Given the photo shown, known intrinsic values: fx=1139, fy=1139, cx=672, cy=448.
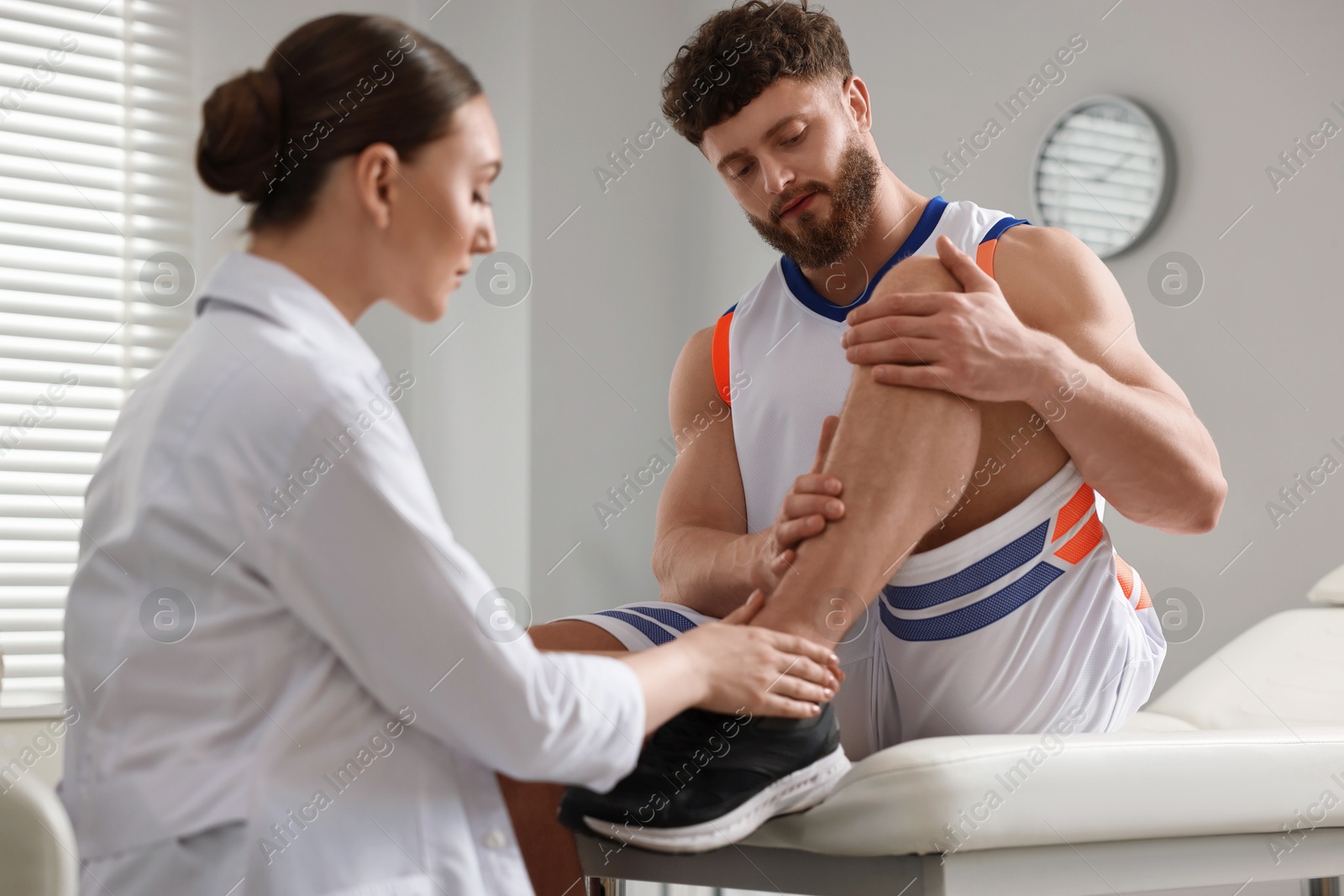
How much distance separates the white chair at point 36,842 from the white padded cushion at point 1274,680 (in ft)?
4.16

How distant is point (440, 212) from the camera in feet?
2.42

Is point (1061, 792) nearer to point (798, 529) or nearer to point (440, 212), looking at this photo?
point (798, 529)

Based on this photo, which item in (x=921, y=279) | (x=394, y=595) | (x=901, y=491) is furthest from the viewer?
(x=921, y=279)

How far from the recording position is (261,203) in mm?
743

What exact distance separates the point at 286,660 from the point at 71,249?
2.22m

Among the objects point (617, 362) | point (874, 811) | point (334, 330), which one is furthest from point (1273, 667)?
point (617, 362)

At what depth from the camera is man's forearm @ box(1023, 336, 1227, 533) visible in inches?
37.5

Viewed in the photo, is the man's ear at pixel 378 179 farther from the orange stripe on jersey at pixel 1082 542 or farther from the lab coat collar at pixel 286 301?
the orange stripe on jersey at pixel 1082 542

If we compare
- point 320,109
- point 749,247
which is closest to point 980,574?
point 320,109

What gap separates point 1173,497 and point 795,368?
0.40 m

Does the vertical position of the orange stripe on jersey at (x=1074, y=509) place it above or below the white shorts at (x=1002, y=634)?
above

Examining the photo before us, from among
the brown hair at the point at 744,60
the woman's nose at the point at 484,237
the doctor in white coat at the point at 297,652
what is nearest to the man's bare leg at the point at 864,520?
the doctor in white coat at the point at 297,652

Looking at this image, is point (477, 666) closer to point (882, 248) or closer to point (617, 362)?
point (882, 248)

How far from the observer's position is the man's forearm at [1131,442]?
3.13 feet
